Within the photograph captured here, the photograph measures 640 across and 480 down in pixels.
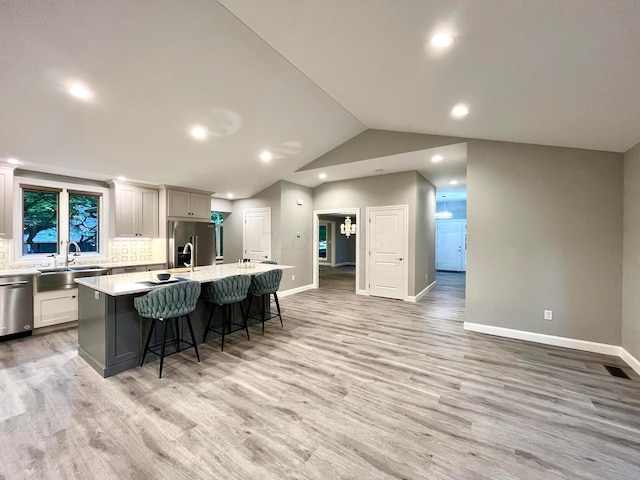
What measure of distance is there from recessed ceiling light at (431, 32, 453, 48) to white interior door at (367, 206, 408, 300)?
4.04m

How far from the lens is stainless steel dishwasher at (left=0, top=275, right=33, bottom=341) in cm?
346

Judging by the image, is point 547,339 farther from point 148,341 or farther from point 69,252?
point 69,252

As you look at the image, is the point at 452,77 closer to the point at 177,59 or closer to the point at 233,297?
the point at 177,59

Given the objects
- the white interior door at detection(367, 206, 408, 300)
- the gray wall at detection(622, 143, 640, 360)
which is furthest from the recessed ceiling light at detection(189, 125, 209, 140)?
the gray wall at detection(622, 143, 640, 360)

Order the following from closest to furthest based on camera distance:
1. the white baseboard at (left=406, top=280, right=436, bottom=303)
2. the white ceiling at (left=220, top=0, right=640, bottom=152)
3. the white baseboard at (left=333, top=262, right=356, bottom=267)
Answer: the white ceiling at (left=220, top=0, right=640, bottom=152)
the white baseboard at (left=406, top=280, right=436, bottom=303)
the white baseboard at (left=333, top=262, right=356, bottom=267)

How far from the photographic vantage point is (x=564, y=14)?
1.49m

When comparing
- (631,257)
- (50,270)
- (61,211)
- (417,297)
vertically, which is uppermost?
(61,211)

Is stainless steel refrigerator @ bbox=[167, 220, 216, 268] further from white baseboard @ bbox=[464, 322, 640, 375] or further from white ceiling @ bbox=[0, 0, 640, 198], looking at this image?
white baseboard @ bbox=[464, 322, 640, 375]

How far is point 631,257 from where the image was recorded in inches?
117

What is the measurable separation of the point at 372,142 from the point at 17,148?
5.12 meters

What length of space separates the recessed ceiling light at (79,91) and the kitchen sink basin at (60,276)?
2633mm

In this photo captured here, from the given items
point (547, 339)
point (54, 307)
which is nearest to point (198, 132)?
point (54, 307)

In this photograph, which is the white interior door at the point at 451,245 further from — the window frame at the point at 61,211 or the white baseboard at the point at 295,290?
the window frame at the point at 61,211

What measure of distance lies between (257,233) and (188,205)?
1.75 m
